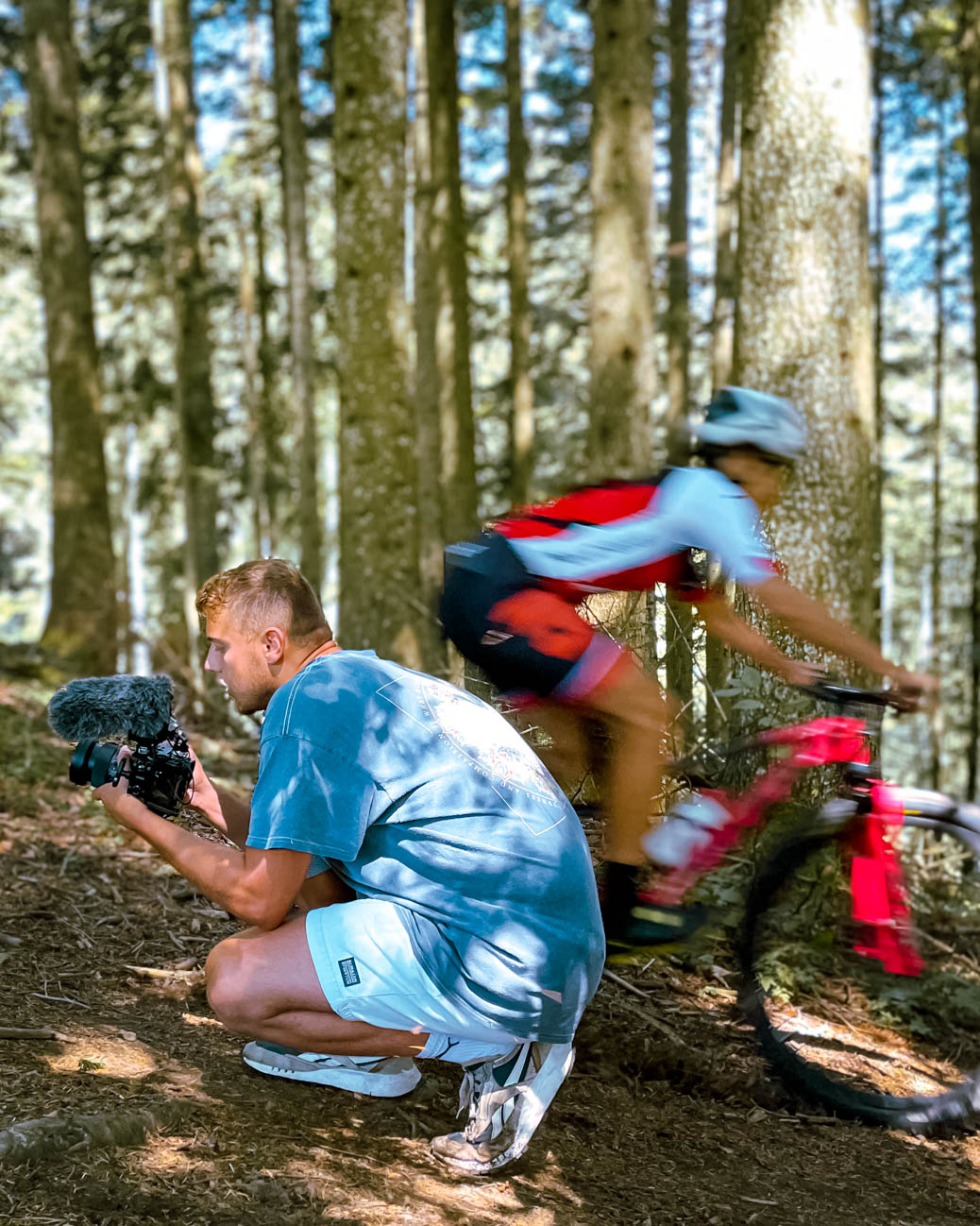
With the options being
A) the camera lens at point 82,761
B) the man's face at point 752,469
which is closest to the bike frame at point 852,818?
the man's face at point 752,469

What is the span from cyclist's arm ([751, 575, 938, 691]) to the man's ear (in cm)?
147

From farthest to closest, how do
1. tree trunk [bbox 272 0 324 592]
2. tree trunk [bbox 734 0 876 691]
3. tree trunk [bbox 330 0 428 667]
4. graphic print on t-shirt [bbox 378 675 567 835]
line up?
tree trunk [bbox 272 0 324 592]
tree trunk [bbox 330 0 428 667]
tree trunk [bbox 734 0 876 691]
graphic print on t-shirt [bbox 378 675 567 835]

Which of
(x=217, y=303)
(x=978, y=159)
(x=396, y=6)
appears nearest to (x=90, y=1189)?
(x=396, y=6)

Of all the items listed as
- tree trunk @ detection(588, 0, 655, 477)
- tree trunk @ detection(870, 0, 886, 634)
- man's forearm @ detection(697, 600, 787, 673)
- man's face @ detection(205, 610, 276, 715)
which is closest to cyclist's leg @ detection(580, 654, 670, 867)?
man's forearm @ detection(697, 600, 787, 673)

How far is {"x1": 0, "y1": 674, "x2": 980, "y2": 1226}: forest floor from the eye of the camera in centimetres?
273

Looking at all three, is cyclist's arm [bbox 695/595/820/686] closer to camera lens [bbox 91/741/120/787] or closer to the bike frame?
the bike frame

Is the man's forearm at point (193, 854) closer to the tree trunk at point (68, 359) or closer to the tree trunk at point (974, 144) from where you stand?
the tree trunk at point (68, 359)

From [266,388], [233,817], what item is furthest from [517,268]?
[233,817]

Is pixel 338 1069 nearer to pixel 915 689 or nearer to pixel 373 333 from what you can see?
pixel 915 689

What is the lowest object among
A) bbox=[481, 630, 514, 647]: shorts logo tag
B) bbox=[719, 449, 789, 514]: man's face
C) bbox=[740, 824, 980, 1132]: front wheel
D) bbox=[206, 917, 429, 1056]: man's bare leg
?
bbox=[740, 824, 980, 1132]: front wheel

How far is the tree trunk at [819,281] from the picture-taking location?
5.30 metres

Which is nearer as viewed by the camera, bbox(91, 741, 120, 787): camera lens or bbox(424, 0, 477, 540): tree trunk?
bbox(91, 741, 120, 787): camera lens

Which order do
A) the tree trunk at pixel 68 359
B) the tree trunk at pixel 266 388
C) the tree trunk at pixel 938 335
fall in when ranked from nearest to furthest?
1. the tree trunk at pixel 68 359
2. the tree trunk at pixel 266 388
3. the tree trunk at pixel 938 335

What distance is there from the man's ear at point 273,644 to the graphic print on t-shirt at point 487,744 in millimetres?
374
